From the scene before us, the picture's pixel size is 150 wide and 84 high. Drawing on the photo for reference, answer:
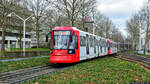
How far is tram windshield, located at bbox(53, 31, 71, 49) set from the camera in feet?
49.3

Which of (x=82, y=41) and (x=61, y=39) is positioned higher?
(x=61, y=39)

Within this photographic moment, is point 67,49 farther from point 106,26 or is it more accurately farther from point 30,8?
point 106,26

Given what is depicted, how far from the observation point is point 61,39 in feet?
49.6

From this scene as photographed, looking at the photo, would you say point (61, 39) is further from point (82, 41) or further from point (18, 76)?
point (18, 76)

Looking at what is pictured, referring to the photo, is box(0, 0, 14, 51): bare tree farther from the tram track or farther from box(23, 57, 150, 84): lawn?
box(23, 57, 150, 84): lawn

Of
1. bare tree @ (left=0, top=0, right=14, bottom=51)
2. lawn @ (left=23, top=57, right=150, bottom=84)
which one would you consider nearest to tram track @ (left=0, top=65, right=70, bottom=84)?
lawn @ (left=23, top=57, right=150, bottom=84)

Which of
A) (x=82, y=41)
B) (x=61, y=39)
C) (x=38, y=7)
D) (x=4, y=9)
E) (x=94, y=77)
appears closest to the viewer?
(x=94, y=77)

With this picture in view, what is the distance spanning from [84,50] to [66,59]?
12.4 ft

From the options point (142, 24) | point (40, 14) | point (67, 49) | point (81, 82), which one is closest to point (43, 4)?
point (40, 14)

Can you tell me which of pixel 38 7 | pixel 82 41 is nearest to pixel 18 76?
pixel 82 41

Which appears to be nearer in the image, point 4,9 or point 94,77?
point 94,77

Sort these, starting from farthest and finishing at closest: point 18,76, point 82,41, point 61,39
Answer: point 82,41 → point 61,39 → point 18,76

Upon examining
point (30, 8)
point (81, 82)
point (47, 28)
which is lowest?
point (81, 82)

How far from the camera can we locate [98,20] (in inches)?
1932
